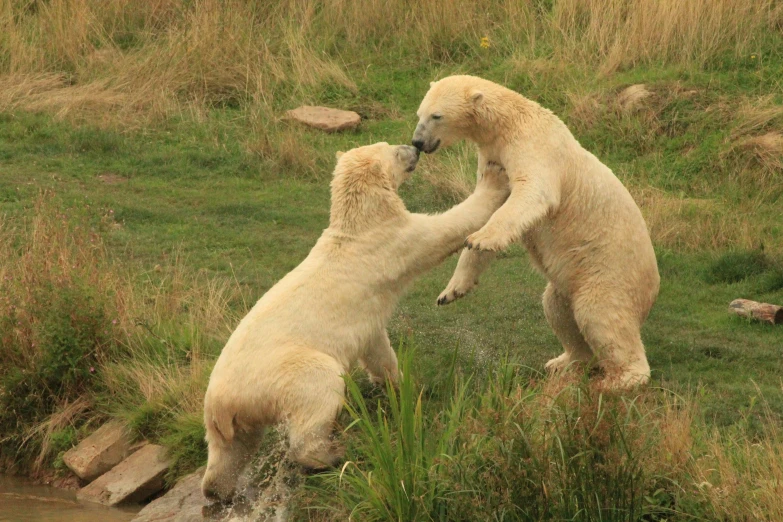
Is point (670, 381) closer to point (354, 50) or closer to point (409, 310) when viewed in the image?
point (409, 310)

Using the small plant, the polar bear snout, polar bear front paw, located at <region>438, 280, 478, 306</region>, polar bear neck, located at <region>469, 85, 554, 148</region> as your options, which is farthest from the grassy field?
polar bear neck, located at <region>469, 85, 554, 148</region>

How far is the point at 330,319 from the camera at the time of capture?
239 inches

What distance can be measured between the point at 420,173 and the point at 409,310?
11.8 feet

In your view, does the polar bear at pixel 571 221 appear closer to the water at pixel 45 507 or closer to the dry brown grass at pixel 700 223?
the water at pixel 45 507

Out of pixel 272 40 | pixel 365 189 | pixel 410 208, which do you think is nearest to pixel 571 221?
pixel 365 189

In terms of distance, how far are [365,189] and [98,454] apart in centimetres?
255

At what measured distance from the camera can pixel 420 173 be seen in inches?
486

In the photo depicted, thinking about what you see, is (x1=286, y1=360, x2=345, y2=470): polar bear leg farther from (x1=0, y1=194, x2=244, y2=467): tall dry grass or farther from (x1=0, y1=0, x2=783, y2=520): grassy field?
(x1=0, y1=194, x2=244, y2=467): tall dry grass

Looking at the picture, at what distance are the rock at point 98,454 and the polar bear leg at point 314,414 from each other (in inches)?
78.8

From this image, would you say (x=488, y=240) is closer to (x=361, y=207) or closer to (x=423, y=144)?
(x=361, y=207)

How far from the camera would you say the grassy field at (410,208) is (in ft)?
17.5

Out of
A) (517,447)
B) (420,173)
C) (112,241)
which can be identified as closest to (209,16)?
(420,173)

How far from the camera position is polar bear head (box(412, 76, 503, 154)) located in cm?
686

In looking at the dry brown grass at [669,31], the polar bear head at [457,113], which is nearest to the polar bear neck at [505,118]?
the polar bear head at [457,113]
